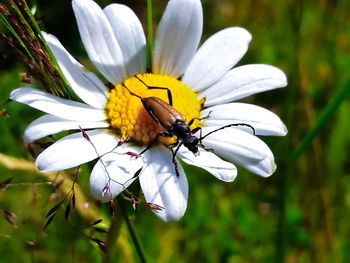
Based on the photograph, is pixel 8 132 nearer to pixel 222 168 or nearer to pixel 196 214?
pixel 196 214

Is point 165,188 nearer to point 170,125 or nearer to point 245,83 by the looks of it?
point 170,125

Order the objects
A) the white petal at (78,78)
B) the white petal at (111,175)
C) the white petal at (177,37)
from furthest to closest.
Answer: the white petal at (177,37) → the white petal at (78,78) → the white petal at (111,175)

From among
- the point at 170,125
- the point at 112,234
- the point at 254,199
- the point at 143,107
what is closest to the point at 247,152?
the point at 170,125

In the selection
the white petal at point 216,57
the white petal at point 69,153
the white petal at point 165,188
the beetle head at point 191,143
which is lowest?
the beetle head at point 191,143

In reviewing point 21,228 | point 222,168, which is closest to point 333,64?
point 222,168

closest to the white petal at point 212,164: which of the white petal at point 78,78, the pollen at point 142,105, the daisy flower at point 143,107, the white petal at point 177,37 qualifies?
the daisy flower at point 143,107

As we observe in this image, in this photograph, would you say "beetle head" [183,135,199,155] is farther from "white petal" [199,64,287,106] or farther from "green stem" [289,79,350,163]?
"green stem" [289,79,350,163]

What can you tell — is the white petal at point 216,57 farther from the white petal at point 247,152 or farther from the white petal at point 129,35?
the white petal at point 247,152
